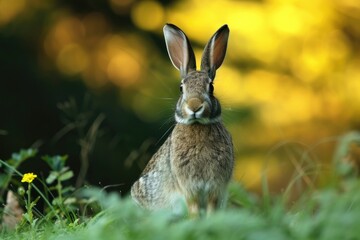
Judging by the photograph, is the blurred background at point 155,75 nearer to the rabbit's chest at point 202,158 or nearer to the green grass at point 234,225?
the rabbit's chest at point 202,158

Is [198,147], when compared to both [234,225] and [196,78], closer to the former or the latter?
[196,78]

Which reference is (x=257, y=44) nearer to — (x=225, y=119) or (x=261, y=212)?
(x=225, y=119)

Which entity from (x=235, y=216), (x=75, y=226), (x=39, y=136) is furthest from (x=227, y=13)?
(x=235, y=216)

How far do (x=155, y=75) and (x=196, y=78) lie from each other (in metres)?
4.39

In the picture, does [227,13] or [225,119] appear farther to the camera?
[227,13]

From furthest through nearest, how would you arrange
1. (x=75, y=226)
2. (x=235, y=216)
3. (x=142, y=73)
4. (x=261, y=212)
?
(x=142, y=73) < (x=75, y=226) < (x=261, y=212) < (x=235, y=216)

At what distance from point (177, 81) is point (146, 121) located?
2.09ft

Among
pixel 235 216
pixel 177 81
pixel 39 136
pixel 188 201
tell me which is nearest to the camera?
pixel 235 216

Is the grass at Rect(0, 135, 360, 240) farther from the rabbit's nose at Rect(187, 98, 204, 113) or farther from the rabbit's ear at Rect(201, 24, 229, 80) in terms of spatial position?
the rabbit's ear at Rect(201, 24, 229, 80)

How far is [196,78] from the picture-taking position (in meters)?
5.35

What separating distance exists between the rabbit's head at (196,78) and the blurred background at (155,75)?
3.41 m

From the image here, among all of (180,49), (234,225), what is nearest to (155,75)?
(180,49)

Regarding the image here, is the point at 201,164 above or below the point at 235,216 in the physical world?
below

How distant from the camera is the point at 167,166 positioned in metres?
5.64
